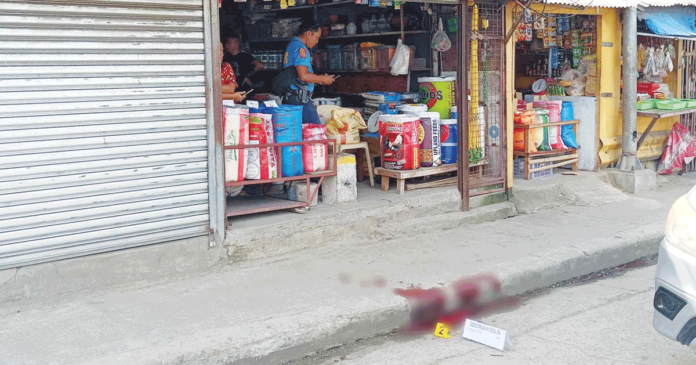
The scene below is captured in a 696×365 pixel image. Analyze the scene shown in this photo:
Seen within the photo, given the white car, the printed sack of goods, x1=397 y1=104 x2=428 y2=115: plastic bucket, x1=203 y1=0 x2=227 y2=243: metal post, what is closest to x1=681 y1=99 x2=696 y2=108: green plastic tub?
x1=397 y1=104 x2=428 y2=115: plastic bucket

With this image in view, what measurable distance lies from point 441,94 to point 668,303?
5288 millimetres

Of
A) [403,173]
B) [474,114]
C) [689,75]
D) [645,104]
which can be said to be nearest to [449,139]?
[474,114]

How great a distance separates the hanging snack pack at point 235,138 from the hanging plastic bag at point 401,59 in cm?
328

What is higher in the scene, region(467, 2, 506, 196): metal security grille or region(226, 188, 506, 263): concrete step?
region(467, 2, 506, 196): metal security grille

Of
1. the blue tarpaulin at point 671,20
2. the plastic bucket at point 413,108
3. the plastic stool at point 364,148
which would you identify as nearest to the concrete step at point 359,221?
the plastic stool at point 364,148

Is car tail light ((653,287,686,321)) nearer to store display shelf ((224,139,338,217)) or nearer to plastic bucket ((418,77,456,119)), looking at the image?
store display shelf ((224,139,338,217))

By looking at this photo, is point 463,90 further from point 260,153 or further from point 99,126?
point 99,126

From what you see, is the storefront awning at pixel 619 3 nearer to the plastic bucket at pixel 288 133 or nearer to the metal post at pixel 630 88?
the metal post at pixel 630 88

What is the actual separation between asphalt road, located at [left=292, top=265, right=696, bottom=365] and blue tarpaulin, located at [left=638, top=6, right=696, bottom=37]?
5.52 m

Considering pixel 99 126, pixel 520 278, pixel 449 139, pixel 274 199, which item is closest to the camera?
pixel 99 126

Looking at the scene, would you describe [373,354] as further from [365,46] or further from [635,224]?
[365,46]

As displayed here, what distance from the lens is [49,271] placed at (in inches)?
233

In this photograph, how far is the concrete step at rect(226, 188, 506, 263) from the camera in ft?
23.1

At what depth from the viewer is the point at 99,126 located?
20.0 feet
